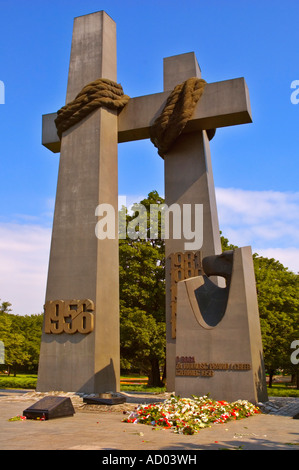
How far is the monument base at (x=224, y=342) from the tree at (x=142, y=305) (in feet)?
24.4

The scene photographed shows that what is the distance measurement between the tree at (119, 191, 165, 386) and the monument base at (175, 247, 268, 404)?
7.44 metres

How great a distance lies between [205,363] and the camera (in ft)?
30.1

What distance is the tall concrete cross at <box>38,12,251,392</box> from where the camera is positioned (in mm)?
11555

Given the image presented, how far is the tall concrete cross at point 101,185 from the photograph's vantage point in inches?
455

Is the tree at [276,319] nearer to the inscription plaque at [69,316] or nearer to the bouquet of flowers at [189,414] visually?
the inscription plaque at [69,316]

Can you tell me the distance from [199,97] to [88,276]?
5972mm

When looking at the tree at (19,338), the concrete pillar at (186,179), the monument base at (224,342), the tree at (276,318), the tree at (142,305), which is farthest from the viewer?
the tree at (19,338)

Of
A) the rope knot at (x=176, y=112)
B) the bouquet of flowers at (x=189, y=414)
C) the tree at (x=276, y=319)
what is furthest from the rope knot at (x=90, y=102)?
the tree at (x=276, y=319)

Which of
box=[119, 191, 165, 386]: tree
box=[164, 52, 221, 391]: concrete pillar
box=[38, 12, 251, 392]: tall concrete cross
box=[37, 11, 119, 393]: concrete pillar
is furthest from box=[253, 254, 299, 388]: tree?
box=[37, 11, 119, 393]: concrete pillar

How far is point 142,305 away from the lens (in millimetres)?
18625

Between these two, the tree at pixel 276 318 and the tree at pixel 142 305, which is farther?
the tree at pixel 276 318

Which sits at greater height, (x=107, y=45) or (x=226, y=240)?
(x=107, y=45)

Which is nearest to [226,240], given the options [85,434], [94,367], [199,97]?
[199,97]

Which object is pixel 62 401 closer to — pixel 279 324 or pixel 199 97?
pixel 199 97
